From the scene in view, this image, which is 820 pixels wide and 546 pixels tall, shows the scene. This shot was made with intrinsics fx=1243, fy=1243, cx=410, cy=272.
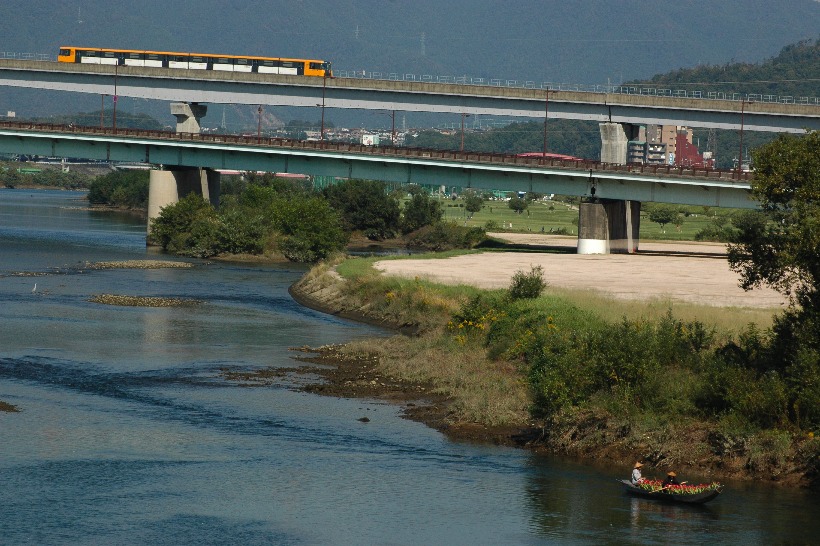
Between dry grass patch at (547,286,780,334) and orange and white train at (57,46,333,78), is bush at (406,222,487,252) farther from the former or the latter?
dry grass patch at (547,286,780,334)

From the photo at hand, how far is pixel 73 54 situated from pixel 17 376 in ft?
316

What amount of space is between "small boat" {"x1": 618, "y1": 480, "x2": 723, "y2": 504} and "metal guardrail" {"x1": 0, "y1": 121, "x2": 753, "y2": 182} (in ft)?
231

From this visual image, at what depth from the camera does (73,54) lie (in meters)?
138

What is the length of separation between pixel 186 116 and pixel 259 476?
102894 millimetres

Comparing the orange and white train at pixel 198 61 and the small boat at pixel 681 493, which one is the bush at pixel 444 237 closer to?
the orange and white train at pixel 198 61

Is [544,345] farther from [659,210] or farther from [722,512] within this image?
[659,210]

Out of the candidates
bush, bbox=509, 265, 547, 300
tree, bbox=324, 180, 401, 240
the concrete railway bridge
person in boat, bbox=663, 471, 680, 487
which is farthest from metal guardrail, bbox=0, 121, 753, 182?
person in boat, bbox=663, 471, 680, 487

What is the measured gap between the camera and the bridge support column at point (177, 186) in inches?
5017

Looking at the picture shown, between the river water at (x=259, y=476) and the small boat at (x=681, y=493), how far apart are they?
270 mm

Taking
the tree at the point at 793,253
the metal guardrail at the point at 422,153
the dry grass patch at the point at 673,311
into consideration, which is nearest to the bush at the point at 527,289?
the dry grass patch at the point at 673,311

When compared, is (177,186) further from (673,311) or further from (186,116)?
(673,311)

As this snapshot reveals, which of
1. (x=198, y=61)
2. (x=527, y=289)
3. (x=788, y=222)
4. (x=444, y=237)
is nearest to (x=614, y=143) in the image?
(x=444, y=237)

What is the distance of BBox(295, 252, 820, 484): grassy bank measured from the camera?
120ft

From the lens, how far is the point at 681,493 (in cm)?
3353
